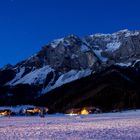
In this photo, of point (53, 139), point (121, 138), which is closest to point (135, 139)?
point (121, 138)

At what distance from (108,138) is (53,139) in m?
4.09

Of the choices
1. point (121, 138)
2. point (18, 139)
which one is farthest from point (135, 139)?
point (18, 139)

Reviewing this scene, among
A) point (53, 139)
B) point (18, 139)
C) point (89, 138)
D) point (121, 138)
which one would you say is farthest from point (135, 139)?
point (18, 139)

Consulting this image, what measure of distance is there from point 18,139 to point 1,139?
1.28 meters

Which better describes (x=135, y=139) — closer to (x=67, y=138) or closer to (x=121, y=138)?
(x=121, y=138)

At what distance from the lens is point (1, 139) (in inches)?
1385

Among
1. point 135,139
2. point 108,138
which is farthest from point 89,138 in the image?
point 135,139

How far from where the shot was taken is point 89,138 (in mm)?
34688

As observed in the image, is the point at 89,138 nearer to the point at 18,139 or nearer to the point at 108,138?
the point at 108,138

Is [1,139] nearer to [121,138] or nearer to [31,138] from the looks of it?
[31,138]

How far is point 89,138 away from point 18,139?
526 centimetres

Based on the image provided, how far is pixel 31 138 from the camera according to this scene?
36.1 metres

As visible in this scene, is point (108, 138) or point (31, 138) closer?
point (108, 138)

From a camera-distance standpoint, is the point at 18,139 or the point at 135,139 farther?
the point at 18,139
